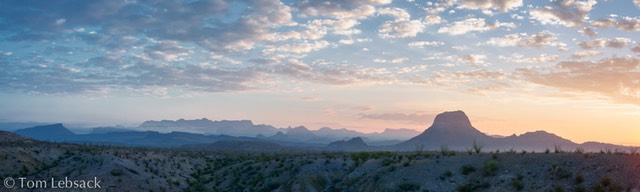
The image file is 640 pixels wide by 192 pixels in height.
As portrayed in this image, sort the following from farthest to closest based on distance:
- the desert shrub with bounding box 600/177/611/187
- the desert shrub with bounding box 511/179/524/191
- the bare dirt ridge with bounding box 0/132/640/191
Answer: the desert shrub with bounding box 511/179/524/191 → the bare dirt ridge with bounding box 0/132/640/191 → the desert shrub with bounding box 600/177/611/187

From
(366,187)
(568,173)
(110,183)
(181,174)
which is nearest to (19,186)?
(110,183)

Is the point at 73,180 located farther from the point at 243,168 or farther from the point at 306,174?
the point at 306,174

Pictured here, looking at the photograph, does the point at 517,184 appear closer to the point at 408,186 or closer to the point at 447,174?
the point at 447,174

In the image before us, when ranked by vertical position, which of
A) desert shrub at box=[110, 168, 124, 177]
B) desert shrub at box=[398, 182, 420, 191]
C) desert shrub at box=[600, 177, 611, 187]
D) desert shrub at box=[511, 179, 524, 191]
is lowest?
Answer: desert shrub at box=[110, 168, 124, 177]

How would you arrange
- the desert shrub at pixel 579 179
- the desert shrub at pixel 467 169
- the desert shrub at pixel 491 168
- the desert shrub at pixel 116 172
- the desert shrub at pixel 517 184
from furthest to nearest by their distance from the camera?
the desert shrub at pixel 116 172
the desert shrub at pixel 467 169
the desert shrub at pixel 491 168
the desert shrub at pixel 517 184
the desert shrub at pixel 579 179

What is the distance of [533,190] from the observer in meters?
21.3

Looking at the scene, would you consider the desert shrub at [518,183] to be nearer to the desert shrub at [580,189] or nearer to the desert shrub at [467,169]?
the desert shrub at [580,189]

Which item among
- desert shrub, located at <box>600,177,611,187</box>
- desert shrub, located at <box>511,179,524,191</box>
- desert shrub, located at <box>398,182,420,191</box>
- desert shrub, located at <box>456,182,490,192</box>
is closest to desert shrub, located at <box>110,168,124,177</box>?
desert shrub, located at <box>398,182,420,191</box>

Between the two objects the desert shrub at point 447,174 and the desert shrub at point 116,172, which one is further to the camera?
the desert shrub at point 116,172

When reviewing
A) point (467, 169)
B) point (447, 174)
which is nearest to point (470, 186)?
point (467, 169)

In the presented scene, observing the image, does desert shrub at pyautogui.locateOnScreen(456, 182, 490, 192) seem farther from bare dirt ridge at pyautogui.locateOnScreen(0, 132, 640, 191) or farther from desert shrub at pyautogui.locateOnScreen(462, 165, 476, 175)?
desert shrub at pyautogui.locateOnScreen(462, 165, 476, 175)

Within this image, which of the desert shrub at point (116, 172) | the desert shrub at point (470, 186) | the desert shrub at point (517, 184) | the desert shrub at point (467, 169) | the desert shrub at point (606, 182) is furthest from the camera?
the desert shrub at point (116, 172)

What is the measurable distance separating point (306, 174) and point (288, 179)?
1781 millimetres

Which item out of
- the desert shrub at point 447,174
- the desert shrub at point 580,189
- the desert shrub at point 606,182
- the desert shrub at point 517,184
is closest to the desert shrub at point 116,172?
the desert shrub at point 447,174
